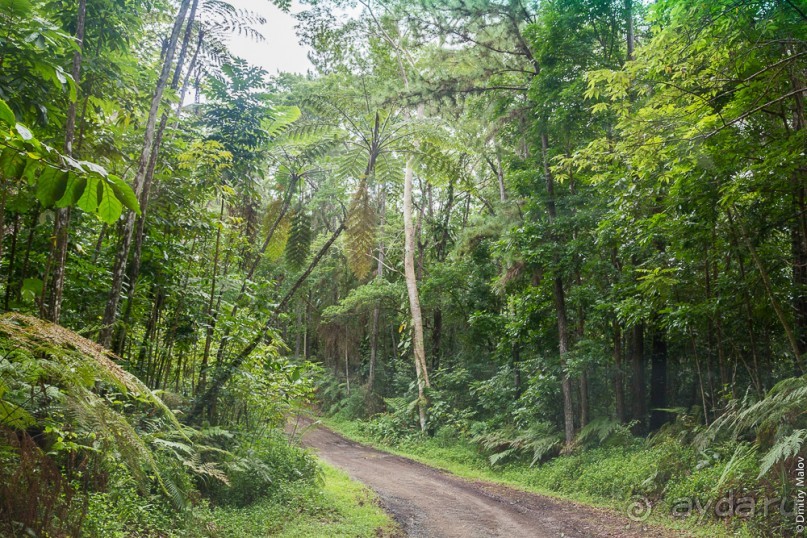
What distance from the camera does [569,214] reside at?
1270 cm

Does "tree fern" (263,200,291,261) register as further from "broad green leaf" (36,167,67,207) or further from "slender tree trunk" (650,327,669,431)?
"slender tree trunk" (650,327,669,431)

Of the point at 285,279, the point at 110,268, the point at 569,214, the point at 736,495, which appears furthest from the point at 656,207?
the point at 285,279

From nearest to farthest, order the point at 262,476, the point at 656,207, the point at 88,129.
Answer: the point at 88,129
the point at 262,476
the point at 656,207

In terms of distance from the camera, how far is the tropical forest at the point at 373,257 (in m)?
3.93

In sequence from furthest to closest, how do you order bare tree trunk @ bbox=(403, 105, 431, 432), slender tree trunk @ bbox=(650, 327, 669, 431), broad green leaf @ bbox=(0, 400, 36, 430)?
bare tree trunk @ bbox=(403, 105, 431, 432) < slender tree trunk @ bbox=(650, 327, 669, 431) < broad green leaf @ bbox=(0, 400, 36, 430)

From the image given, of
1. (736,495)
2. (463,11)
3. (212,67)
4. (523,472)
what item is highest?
(463,11)

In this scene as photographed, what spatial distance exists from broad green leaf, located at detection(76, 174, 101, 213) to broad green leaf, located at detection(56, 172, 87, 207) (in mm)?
19

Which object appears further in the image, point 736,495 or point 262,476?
point 262,476

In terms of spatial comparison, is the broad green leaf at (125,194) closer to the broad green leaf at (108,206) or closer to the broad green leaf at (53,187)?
the broad green leaf at (108,206)

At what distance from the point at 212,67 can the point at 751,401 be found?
9.57 meters

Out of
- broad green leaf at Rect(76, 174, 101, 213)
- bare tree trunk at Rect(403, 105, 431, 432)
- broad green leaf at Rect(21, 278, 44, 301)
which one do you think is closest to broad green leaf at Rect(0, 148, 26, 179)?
broad green leaf at Rect(76, 174, 101, 213)

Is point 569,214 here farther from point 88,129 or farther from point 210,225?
point 88,129

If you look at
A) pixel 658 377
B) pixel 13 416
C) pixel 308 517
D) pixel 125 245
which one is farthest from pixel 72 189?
pixel 658 377

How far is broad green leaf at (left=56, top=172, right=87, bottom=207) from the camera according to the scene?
214 cm
